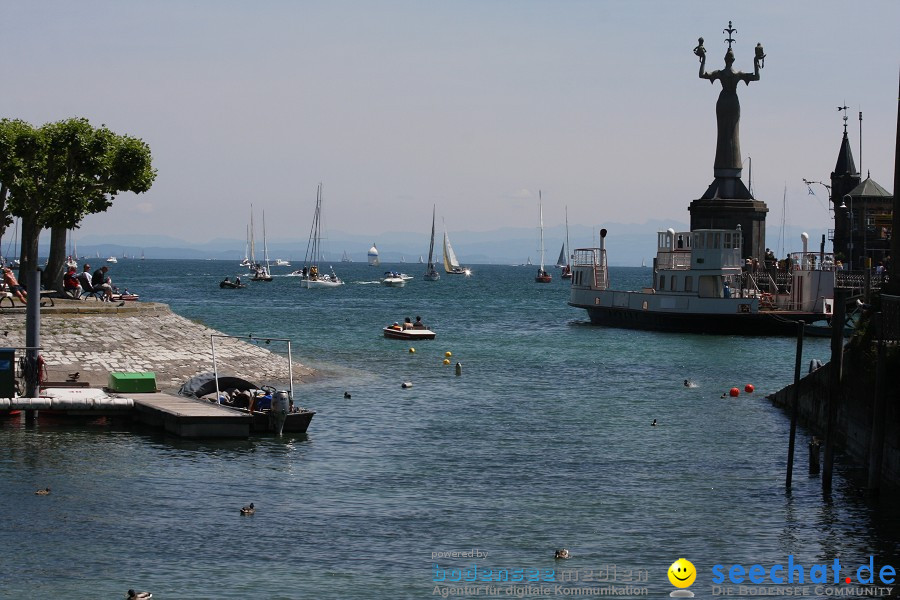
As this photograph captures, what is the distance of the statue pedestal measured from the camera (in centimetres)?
10275

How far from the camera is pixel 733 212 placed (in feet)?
338

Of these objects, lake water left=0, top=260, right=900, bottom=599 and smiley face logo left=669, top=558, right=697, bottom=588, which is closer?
smiley face logo left=669, top=558, right=697, bottom=588

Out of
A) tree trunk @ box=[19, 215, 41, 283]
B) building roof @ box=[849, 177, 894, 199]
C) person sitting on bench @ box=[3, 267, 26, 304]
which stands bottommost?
person sitting on bench @ box=[3, 267, 26, 304]

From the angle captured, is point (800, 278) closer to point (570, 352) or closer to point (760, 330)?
point (760, 330)

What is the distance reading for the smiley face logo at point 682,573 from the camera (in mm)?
21797

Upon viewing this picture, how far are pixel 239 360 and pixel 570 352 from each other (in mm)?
28108

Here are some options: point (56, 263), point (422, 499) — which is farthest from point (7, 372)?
point (56, 263)

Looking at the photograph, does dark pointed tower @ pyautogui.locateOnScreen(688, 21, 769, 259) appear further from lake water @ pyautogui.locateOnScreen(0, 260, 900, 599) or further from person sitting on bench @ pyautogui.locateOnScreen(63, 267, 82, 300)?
person sitting on bench @ pyautogui.locateOnScreen(63, 267, 82, 300)

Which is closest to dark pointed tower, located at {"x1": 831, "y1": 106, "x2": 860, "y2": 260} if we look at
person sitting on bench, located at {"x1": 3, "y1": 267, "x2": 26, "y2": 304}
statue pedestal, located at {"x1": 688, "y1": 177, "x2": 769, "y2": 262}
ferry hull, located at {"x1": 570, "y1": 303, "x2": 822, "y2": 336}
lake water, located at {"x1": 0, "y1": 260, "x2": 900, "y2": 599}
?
statue pedestal, located at {"x1": 688, "y1": 177, "x2": 769, "y2": 262}

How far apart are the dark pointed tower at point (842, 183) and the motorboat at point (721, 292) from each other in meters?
48.7

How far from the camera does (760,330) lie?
85.2 meters

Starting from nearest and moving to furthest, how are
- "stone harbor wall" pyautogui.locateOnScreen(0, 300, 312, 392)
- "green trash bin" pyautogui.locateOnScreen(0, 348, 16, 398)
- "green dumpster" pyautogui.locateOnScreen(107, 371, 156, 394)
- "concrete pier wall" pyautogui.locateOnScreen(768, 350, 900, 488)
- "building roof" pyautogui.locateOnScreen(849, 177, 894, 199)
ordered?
"concrete pier wall" pyautogui.locateOnScreen(768, 350, 900, 488)
"green trash bin" pyautogui.locateOnScreen(0, 348, 16, 398)
"green dumpster" pyautogui.locateOnScreen(107, 371, 156, 394)
"stone harbor wall" pyautogui.locateOnScreen(0, 300, 312, 392)
"building roof" pyautogui.locateOnScreen(849, 177, 894, 199)

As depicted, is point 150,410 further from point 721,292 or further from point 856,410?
point 721,292

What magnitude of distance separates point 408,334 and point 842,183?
92.2 meters
